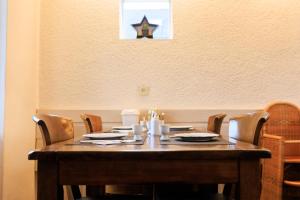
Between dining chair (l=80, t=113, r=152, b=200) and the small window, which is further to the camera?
the small window

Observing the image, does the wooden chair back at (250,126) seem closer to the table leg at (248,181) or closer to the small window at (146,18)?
the table leg at (248,181)

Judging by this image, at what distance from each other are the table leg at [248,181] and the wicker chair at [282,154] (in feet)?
5.28

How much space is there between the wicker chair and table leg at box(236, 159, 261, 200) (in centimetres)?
161

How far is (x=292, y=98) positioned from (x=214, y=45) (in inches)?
36.9

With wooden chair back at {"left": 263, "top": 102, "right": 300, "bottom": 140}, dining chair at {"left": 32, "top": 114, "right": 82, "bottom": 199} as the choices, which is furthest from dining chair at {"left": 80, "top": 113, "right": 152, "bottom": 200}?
wooden chair back at {"left": 263, "top": 102, "right": 300, "bottom": 140}

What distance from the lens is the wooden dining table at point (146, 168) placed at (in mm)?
1056

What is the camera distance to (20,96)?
9.52 ft

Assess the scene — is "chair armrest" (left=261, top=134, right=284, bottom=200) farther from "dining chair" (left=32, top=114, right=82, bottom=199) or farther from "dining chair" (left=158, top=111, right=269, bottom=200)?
"dining chair" (left=32, top=114, right=82, bottom=199)

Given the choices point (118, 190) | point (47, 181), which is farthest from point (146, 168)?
point (118, 190)

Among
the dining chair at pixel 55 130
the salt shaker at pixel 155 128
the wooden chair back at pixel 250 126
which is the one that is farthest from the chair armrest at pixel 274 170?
the dining chair at pixel 55 130

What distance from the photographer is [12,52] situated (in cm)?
276

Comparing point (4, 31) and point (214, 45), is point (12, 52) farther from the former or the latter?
point (214, 45)

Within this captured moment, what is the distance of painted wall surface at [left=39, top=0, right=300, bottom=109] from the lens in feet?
11.0

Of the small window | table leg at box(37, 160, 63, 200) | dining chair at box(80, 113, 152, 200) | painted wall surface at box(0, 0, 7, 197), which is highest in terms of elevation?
the small window
